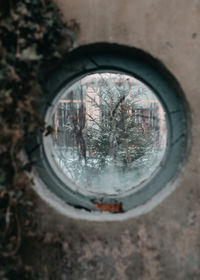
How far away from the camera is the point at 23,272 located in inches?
77.1

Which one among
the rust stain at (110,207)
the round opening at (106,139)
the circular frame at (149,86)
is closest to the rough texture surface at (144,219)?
the circular frame at (149,86)

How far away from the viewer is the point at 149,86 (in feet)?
7.68

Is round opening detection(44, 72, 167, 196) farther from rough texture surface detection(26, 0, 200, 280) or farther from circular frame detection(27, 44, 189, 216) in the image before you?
rough texture surface detection(26, 0, 200, 280)

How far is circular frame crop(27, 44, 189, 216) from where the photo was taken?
2195mm

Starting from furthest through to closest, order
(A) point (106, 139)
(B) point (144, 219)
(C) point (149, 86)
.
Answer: (A) point (106, 139)
(C) point (149, 86)
(B) point (144, 219)

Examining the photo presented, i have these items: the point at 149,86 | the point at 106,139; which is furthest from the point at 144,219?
the point at 106,139

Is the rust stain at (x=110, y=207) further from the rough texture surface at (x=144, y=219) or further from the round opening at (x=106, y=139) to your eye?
the round opening at (x=106, y=139)

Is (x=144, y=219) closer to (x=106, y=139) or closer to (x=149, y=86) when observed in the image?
(x=149, y=86)

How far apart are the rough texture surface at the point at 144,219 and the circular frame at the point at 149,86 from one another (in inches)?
4.4

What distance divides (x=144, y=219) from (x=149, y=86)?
969 millimetres

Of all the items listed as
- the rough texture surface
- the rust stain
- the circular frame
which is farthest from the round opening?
the rough texture surface

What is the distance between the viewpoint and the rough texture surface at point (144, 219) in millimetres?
2078

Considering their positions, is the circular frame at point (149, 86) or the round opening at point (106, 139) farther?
the round opening at point (106, 139)

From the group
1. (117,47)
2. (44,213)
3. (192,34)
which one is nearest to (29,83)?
(117,47)
